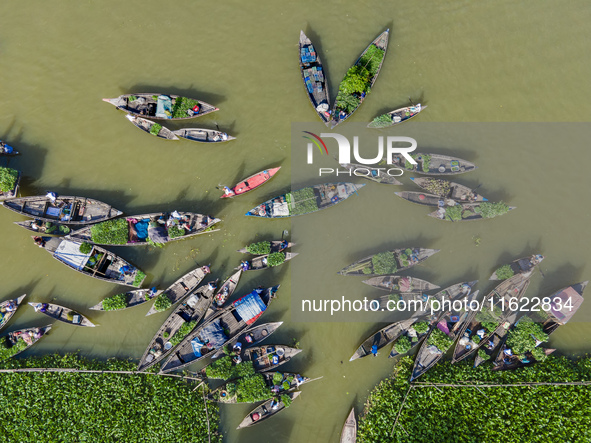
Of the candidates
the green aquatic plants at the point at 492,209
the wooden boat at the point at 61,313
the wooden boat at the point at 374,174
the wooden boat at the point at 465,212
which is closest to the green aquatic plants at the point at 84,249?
the wooden boat at the point at 61,313

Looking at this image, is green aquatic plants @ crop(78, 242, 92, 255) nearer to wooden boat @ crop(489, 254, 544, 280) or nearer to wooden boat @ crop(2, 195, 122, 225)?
wooden boat @ crop(2, 195, 122, 225)

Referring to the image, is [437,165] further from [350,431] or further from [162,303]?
[162,303]

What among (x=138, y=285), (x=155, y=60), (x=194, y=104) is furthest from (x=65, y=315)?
(x=155, y=60)

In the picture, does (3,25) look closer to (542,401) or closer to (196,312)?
(196,312)

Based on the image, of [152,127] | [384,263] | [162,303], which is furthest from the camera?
[152,127]

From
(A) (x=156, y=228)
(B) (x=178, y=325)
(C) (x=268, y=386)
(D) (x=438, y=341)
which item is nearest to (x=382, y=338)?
(D) (x=438, y=341)

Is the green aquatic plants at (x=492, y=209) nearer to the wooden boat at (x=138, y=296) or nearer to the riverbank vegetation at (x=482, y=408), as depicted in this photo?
the riverbank vegetation at (x=482, y=408)
